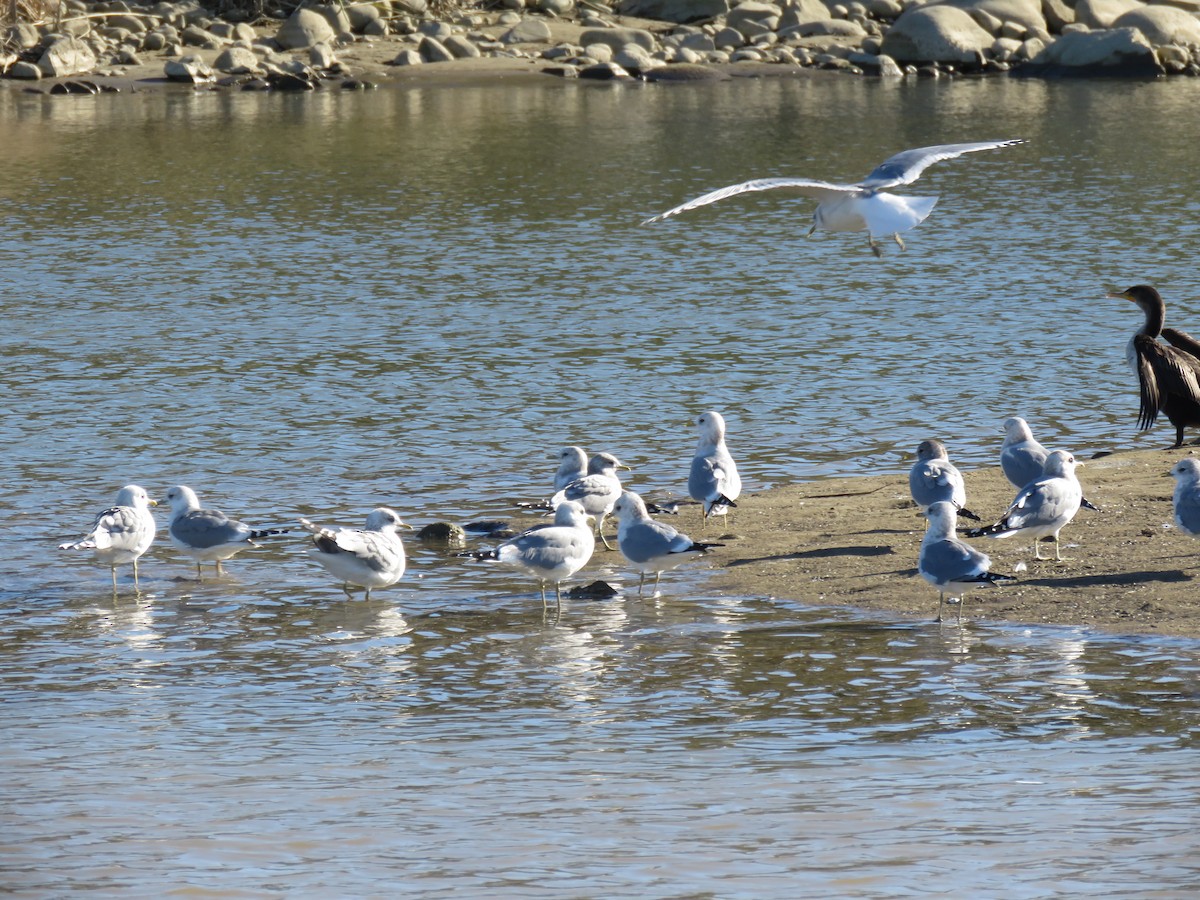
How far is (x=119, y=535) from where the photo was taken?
1225 centimetres

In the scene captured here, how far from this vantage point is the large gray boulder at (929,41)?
5369cm

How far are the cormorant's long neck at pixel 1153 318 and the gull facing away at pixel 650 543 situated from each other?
6.05 meters

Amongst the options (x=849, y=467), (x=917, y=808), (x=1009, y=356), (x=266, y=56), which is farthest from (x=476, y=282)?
(x=266, y=56)

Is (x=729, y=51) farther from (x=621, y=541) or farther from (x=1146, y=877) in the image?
(x=1146, y=877)

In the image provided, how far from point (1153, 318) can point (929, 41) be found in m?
39.4

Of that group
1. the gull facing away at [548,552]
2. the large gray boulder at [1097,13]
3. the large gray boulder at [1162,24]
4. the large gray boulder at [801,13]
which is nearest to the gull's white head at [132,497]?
the gull facing away at [548,552]

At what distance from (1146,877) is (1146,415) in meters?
8.80

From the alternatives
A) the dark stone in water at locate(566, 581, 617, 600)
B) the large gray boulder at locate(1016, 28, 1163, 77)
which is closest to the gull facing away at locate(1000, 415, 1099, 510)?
the dark stone in water at locate(566, 581, 617, 600)

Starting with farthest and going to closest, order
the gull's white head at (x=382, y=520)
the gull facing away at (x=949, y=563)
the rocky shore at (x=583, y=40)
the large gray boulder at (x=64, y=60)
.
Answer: the rocky shore at (x=583, y=40) < the large gray boulder at (x=64, y=60) < the gull's white head at (x=382, y=520) < the gull facing away at (x=949, y=563)

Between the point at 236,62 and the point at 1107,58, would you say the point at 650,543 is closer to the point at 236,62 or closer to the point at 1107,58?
the point at 236,62

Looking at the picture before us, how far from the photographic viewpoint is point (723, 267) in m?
26.3

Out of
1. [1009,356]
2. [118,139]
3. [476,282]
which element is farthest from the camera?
[118,139]

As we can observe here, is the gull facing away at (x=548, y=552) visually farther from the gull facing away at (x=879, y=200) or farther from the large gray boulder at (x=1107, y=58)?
the large gray boulder at (x=1107, y=58)

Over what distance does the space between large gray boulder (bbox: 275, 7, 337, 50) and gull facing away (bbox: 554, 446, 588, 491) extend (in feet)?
138
